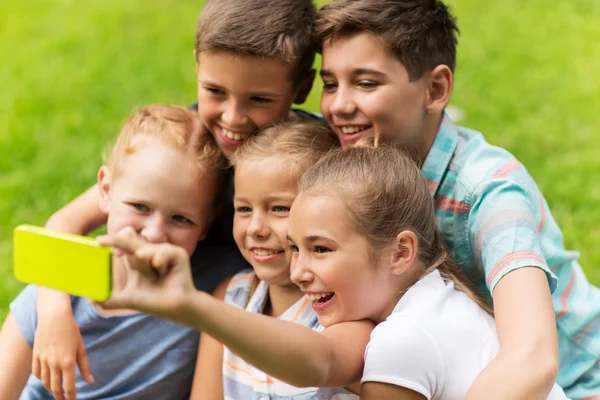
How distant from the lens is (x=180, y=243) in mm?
2834

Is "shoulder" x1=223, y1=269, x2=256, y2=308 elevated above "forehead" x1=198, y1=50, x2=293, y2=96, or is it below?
below

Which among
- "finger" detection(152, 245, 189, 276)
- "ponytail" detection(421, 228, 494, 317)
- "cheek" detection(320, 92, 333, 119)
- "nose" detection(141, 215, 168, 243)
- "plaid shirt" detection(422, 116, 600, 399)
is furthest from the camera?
"cheek" detection(320, 92, 333, 119)

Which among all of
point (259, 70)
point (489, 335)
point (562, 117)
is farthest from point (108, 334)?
point (562, 117)

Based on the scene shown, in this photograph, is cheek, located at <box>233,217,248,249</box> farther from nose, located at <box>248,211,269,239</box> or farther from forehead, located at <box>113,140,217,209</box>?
forehead, located at <box>113,140,217,209</box>

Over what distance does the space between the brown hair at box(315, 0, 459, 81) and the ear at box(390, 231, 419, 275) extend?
26.0 inches

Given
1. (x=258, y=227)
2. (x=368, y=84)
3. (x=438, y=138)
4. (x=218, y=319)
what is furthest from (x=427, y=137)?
(x=218, y=319)

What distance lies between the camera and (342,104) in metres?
2.76

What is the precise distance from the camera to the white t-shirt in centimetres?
215

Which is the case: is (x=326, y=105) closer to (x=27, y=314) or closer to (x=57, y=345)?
(x=57, y=345)

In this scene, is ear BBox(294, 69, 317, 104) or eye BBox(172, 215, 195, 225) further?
ear BBox(294, 69, 317, 104)

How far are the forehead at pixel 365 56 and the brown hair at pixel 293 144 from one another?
21cm

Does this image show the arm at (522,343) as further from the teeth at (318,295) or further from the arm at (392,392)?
the teeth at (318,295)

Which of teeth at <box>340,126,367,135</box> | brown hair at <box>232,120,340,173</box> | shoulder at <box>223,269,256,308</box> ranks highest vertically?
teeth at <box>340,126,367,135</box>

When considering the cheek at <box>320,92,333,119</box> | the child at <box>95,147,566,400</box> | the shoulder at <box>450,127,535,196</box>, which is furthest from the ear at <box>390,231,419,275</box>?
the cheek at <box>320,92,333,119</box>
